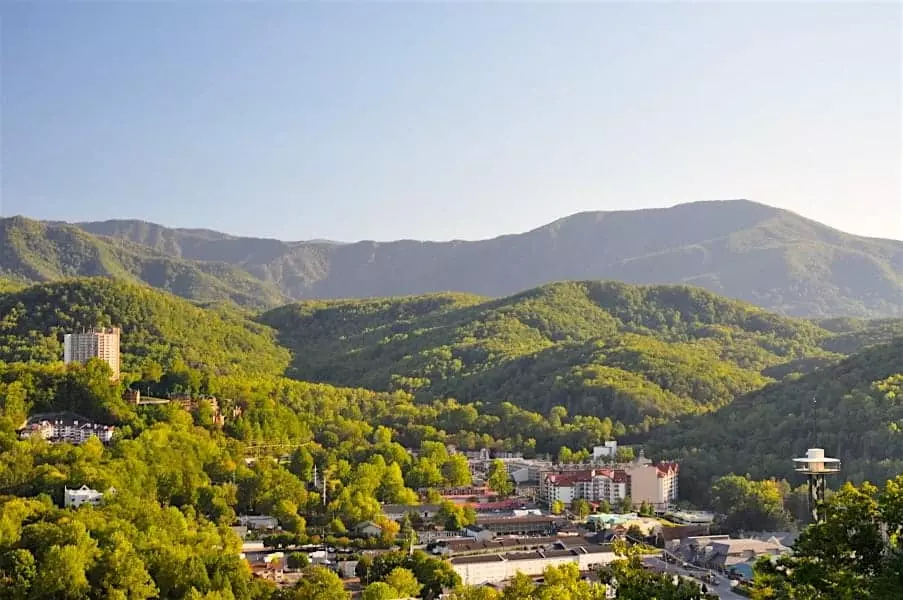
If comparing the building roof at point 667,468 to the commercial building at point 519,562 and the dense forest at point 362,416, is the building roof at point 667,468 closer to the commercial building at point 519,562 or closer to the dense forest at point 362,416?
the dense forest at point 362,416

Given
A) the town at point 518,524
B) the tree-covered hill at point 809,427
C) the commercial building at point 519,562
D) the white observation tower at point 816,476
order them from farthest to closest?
the tree-covered hill at point 809,427
the town at point 518,524
the commercial building at point 519,562
the white observation tower at point 816,476

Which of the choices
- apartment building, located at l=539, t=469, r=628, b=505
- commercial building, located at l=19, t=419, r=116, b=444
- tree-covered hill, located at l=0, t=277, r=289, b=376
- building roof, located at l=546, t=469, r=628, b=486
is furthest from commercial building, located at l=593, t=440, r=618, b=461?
tree-covered hill, located at l=0, t=277, r=289, b=376

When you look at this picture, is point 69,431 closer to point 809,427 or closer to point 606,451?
point 606,451

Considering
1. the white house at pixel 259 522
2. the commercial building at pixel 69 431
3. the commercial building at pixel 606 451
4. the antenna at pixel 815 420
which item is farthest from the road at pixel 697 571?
the commercial building at pixel 69 431

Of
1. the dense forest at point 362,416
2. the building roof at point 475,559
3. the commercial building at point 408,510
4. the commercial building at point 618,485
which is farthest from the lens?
the commercial building at point 618,485

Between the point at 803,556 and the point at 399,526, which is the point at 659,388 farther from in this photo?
the point at 803,556
